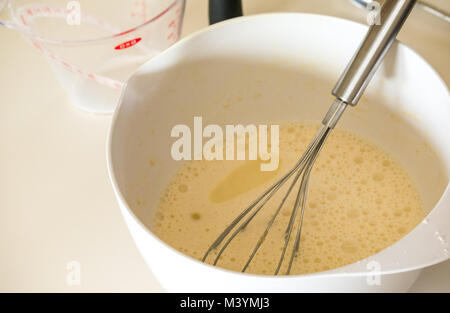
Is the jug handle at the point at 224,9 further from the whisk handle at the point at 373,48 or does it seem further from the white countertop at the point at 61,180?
the whisk handle at the point at 373,48

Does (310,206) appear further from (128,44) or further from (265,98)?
(128,44)

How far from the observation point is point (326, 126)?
571 mm

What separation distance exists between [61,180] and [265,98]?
0.84ft

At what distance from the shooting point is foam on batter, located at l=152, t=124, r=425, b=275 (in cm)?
59

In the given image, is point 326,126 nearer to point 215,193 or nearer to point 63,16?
point 215,193

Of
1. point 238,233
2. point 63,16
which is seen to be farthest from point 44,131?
point 238,233

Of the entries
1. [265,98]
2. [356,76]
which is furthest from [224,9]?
[356,76]

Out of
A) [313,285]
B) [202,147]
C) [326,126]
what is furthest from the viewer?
[202,147]

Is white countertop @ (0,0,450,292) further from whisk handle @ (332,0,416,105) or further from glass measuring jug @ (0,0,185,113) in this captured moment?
whisk handle @ (332,0,416,105)

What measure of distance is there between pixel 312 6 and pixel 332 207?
299mm

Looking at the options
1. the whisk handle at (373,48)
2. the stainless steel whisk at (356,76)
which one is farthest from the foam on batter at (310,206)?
the whisk handle at (373,48)

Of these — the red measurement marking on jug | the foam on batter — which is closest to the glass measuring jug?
the red measurement marking on jug

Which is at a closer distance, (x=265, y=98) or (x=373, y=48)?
(x=373, y=48)

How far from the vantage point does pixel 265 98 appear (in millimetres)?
694
